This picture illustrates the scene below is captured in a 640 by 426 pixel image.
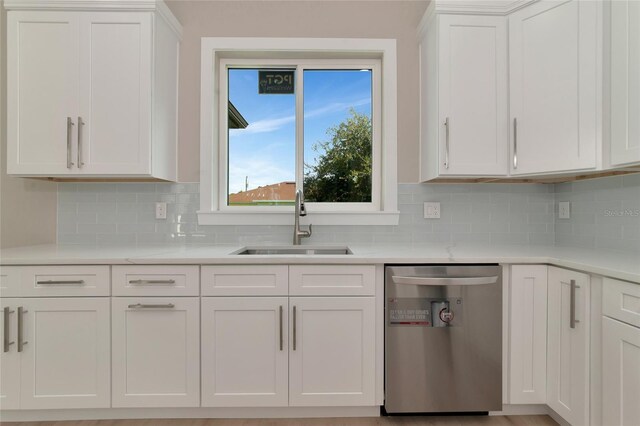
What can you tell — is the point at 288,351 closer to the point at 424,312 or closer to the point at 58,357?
the point at 424,312

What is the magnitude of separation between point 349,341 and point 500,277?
0.86 meters

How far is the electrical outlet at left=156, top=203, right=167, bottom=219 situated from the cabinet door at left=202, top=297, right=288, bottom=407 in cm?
91

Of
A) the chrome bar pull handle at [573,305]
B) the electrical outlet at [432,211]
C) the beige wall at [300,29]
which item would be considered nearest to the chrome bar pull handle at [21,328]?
the beige wall at [300,29]

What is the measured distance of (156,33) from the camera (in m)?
2.09

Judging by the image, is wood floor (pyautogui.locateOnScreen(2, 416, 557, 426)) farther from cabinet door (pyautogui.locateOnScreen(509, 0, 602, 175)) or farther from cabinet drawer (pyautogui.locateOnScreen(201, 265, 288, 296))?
cabinet door (pyautogui.locateOnScreen(509, 0, 602, 175))

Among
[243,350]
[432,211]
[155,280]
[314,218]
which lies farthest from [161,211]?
[432,211]

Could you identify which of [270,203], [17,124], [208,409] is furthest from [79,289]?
[270,203]

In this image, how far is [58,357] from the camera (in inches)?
70.0

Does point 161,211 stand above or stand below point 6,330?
above

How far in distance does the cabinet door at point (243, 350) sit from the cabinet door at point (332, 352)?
72mm

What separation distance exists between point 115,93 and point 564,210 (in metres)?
2.98

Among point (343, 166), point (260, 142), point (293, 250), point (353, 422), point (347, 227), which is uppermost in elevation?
point (260, 142)

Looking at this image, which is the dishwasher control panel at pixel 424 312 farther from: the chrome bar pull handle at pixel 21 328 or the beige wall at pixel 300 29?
the chrome bar pull handle at pixel 21 328

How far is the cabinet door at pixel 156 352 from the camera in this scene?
179 centimetres
